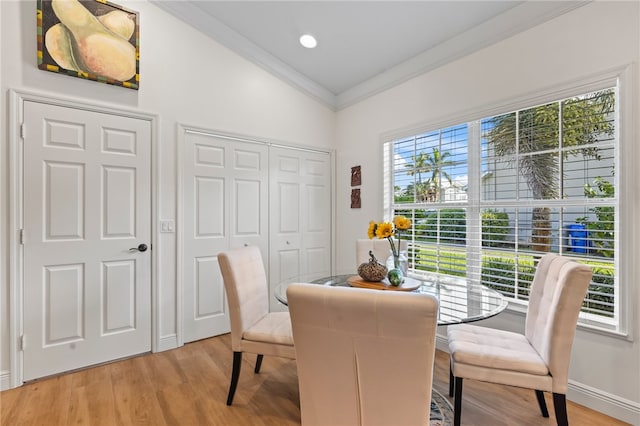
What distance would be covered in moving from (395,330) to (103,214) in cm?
262

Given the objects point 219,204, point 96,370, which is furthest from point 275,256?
point 96,370

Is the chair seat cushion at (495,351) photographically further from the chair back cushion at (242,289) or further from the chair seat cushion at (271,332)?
the chair back cushion at (242,289)

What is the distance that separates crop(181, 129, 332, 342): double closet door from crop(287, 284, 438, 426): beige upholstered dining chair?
2222mm

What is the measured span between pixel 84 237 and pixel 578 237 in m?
3.68

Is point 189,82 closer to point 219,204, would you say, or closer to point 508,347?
point 219,204

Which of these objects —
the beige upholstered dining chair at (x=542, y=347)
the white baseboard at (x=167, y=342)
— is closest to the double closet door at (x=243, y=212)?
the white baseboard at (x=167, y=342)

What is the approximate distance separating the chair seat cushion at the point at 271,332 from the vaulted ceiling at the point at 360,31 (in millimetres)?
2629

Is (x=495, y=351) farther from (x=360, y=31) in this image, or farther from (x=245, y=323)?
(x=360, y=31)

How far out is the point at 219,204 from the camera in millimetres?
3164

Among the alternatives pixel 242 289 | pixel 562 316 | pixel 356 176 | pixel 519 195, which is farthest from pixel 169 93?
pixel 562 316

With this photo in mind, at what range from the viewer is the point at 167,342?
9.25 ft

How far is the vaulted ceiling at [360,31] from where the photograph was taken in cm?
241

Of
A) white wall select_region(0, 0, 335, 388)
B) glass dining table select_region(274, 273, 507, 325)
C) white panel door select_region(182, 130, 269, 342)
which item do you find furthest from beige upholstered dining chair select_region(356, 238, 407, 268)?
white wall select_region(0, 0, 335, 388)

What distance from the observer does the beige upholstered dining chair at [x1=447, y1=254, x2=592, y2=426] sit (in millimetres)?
1446
